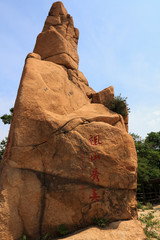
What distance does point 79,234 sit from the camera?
410 centimetres

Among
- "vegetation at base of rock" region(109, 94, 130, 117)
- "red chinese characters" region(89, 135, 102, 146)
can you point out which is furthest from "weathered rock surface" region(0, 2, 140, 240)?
"vegetation at base of rock" region(109, 94, 130, 117)

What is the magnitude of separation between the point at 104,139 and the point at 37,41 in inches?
232

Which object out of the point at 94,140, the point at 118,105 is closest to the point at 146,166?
the point at 118,105

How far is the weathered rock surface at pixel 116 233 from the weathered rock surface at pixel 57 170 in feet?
0.74

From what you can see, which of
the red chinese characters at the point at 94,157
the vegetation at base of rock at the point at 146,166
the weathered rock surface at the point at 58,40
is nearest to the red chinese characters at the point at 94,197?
the red chinese characters at the point at 94,157

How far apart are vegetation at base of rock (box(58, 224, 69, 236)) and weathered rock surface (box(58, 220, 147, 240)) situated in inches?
12.0

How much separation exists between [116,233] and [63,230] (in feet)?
4.20

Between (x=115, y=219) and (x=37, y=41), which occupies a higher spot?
(x=37, y=41)

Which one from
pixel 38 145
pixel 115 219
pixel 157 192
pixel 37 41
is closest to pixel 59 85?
pixel 38 145

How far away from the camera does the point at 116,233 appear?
13.8ft

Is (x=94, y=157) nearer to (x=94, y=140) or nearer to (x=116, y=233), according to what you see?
(x=94, y=140)

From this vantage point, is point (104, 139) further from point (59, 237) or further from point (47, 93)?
point (59, 237)

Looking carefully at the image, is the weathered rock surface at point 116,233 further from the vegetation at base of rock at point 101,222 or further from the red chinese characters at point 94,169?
the red chinese characters at point 94,169

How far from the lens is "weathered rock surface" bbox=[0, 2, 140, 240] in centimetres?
434
